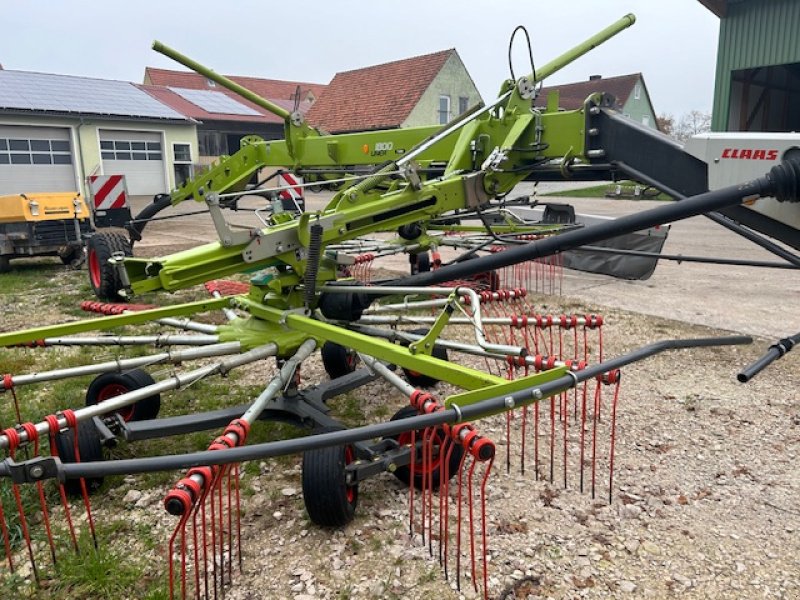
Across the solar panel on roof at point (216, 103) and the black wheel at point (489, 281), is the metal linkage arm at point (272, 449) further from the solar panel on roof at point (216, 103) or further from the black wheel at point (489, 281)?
the solar panel on roof at point (216, 103)

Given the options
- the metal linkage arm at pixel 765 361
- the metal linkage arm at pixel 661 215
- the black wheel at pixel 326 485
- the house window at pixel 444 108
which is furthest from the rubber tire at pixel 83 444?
the house window at pixel 444 108

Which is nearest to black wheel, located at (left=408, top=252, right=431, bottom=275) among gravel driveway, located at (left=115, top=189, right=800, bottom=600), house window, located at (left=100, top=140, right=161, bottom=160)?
gravel driveway, located at (left=115, top=189, right=800, bottom=600)

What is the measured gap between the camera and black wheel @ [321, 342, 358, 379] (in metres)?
4.55

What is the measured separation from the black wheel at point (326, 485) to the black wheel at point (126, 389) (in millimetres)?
1375

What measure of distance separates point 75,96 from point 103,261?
670 inches

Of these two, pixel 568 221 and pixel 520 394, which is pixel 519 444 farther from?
pixel 568 221

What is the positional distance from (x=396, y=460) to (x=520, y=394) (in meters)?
0.87

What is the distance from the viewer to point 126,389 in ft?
12.1

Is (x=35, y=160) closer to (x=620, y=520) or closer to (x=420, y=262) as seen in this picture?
(x=420, y=262)

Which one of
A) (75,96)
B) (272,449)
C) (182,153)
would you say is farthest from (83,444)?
(182,153)

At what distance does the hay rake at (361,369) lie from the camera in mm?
2312

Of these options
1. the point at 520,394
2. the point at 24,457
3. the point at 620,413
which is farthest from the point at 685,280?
the point at 24,457

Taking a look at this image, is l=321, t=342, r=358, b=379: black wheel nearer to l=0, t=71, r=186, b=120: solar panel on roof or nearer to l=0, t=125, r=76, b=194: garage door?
l=0, t=71, r=186, b=120: solar panel on roof

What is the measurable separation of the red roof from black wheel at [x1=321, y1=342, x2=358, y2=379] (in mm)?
23979
